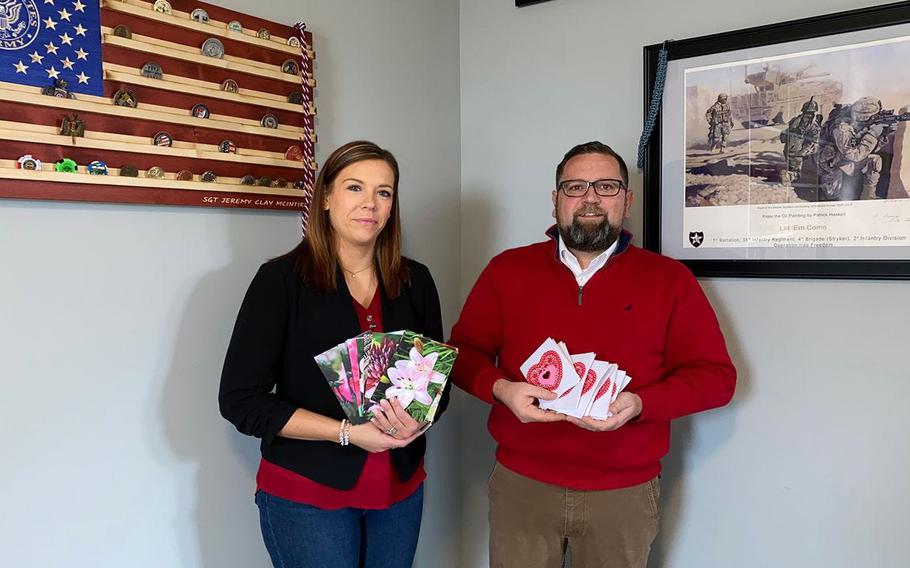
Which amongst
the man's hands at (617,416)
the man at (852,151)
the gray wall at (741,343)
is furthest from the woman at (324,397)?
the man at (852,151)

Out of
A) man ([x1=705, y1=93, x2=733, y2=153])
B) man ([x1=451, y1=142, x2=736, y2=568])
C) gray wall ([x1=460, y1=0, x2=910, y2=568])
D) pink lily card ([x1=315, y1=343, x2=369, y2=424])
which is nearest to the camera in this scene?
pink lily card ([x1=315, y1=343, x2=369, y2=424])

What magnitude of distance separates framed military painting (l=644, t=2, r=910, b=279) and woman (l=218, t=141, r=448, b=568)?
0.96 meters

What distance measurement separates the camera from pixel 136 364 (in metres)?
1.50

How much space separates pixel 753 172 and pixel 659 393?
76cm

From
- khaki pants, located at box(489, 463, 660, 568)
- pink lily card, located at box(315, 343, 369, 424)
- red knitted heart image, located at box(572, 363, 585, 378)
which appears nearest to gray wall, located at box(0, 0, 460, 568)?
pink lily card, located at box(315, 343, 369, 424)

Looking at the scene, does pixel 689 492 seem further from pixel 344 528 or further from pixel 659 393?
pixel 344 528

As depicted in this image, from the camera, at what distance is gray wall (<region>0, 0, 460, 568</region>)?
4.38ft

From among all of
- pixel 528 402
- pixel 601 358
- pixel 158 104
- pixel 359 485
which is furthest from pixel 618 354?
pixel 158 104

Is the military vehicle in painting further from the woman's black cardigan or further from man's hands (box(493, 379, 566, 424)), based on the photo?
the woman's black cardigan

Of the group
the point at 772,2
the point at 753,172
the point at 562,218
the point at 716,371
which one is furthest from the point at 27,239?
the point at 772,2

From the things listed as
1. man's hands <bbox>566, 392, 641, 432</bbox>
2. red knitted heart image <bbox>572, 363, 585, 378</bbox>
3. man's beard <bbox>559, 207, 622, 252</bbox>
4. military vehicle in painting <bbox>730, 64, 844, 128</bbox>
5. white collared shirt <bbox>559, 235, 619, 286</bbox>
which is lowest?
man's hands <bbox>566, 392, 641, 432</bbox>

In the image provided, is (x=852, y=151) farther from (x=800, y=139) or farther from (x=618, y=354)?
(x=618, y=354)

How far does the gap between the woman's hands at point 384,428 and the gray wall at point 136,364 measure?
53cm

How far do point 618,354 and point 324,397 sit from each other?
29.5 inches
